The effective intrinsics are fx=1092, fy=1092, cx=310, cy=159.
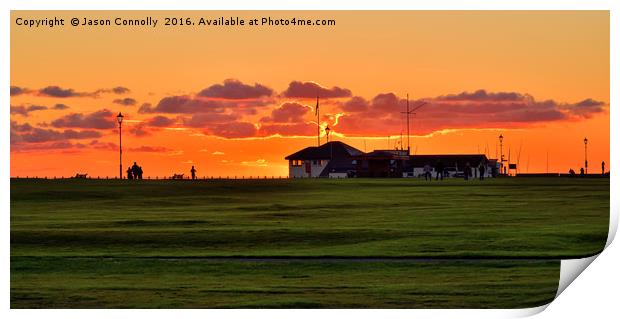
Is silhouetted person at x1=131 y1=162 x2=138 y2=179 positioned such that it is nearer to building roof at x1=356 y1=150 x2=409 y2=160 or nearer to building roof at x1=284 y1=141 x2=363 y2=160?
building roof at x1=284 y1=141 x2=363 y2=160

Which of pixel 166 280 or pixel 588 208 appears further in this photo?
pixel 588 208

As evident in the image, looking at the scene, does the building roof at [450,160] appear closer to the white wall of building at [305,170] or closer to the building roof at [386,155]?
the building roof at [386,155]

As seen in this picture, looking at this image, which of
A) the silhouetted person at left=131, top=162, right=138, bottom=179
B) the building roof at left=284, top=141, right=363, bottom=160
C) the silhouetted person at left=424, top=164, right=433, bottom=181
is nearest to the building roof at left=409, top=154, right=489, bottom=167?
the silhouetted person at left=424, top=164, right=433, bottom=181

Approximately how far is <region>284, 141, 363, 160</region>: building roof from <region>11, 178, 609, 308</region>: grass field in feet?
4.48

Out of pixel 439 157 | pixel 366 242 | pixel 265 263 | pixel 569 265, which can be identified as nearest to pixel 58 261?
pixel 265 263

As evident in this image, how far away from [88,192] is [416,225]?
555 inches

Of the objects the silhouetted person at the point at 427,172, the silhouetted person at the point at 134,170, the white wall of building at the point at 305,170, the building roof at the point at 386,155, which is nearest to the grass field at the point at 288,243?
the white wall of building at the point at 305,170

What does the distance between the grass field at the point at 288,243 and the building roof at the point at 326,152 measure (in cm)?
136

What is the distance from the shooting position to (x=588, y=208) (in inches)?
1362

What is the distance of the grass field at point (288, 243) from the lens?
68.0 feet

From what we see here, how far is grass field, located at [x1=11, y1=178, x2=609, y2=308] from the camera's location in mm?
20734

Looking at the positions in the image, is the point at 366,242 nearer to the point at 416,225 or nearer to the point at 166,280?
the point at 416,225
